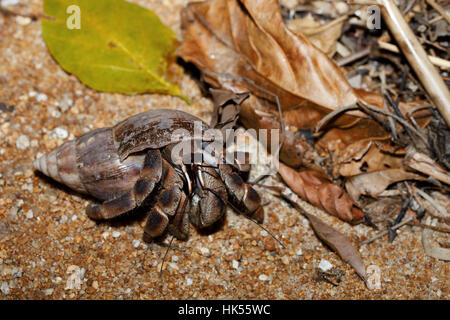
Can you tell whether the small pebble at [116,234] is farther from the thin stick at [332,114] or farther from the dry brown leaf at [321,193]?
the thin stick at [332,114]

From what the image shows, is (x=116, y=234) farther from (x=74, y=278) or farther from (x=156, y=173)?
(x=156, y=173)

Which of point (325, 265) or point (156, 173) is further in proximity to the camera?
point (325, 265)

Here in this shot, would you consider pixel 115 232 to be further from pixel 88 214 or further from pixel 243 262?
pixel 243 262

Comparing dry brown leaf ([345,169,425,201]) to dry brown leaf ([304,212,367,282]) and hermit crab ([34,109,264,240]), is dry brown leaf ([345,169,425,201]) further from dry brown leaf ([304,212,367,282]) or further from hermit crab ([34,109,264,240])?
hermit crab ([34,109,264,240])

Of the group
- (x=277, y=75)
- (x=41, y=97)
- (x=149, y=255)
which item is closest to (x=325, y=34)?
(x=277, y=75)

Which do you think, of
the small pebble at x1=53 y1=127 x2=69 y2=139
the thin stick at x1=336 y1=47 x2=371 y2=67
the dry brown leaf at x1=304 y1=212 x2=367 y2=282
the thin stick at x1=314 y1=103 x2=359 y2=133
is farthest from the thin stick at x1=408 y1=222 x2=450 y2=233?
the small pebble at x1=53 y1=127 x2=69 y2=139
